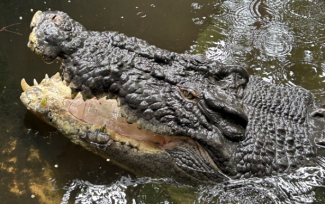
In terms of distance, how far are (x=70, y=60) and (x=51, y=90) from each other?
0.81 m

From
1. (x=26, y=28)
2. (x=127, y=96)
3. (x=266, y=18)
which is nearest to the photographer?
(x=127, y=96)

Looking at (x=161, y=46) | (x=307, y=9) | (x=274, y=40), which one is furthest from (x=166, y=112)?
(x=307, y=9)

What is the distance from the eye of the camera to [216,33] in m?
4.93

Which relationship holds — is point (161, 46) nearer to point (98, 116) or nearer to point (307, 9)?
point (98, 116)

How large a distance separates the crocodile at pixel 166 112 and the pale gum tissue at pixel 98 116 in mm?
10

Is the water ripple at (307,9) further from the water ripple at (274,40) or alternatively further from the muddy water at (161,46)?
the water ripple at (274,40)

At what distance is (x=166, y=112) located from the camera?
238 centimetres

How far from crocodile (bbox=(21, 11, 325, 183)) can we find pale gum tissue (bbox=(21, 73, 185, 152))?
0.01 metres

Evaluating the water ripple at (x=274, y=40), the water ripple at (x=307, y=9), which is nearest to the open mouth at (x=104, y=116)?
the water ripple at (x=274, y=40)

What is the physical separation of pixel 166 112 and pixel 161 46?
252cm

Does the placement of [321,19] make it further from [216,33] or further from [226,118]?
[226,118]

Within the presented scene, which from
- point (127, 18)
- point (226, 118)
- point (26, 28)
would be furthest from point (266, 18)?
point (26, 28)

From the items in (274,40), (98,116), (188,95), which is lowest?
(98,116)

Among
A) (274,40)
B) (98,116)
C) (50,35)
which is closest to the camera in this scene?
(50,35)
